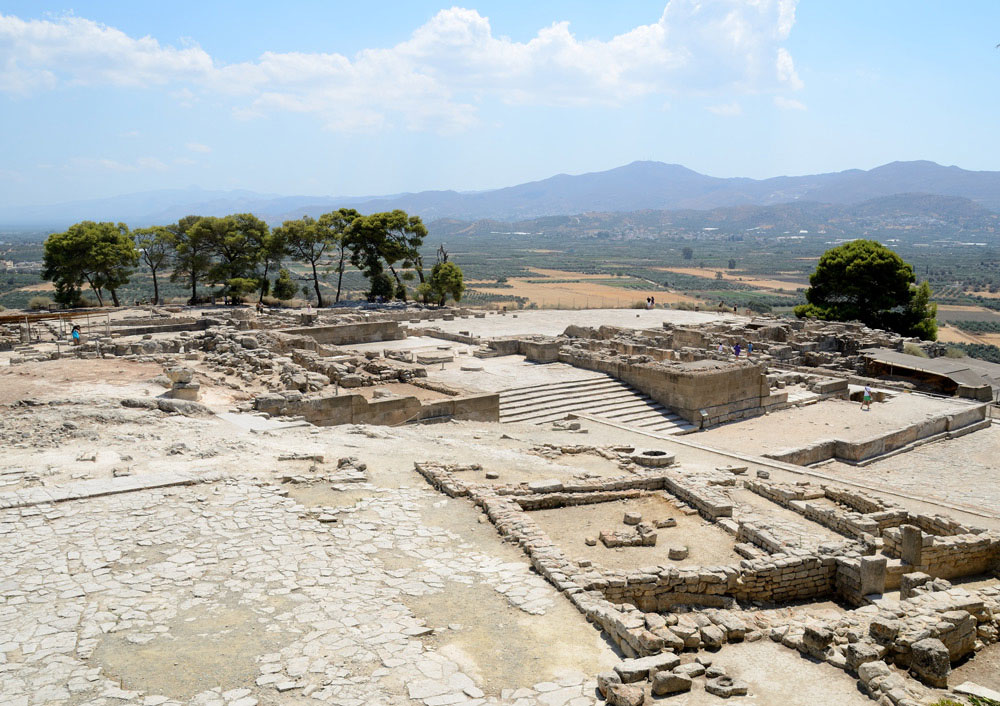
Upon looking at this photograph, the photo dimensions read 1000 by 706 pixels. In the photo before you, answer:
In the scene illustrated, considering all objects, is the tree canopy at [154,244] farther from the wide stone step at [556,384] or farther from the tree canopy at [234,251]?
the wide stone step at [556,384]

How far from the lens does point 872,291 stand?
3884cm

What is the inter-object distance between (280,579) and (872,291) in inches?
1530

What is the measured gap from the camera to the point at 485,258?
472ft

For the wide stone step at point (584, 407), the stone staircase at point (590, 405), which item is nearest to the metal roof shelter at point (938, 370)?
the stone staircase at point (590, 405)

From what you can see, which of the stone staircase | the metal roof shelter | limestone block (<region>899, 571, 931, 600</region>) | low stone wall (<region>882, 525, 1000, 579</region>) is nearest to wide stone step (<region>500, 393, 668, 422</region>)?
the stone staircase

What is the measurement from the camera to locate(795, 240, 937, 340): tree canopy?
127ft

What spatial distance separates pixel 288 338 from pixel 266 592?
19.0 meters

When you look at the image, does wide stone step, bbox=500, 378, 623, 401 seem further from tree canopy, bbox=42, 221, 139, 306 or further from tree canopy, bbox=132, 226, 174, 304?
tree canopy, bbox=132, 226, 174, 304

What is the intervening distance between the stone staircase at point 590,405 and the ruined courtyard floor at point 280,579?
6.09m

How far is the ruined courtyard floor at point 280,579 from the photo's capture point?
19.0 ft

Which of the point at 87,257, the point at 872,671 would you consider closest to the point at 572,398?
the point at 872,671

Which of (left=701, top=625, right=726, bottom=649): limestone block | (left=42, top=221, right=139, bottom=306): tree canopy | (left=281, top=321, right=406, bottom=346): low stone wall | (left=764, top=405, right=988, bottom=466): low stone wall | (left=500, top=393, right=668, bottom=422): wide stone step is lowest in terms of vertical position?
(left=764, top=405, right=988, bottom=466): low stone wall

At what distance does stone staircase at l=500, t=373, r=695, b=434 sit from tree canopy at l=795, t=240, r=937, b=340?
22.5 meters

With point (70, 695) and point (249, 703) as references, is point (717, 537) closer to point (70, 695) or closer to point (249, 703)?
point (249, 703)
